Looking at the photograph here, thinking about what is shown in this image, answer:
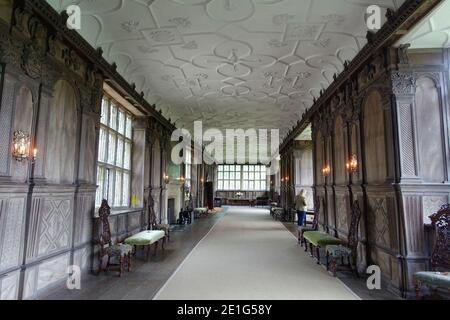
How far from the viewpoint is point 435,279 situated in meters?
2.95

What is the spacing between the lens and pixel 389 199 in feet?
12.6

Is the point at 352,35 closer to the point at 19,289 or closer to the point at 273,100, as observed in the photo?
the point at 273,100

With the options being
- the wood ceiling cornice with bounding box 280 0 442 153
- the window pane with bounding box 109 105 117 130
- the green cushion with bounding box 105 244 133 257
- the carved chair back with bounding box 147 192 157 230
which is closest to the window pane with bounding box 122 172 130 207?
the carved chair back with bounding box 147 192 157 230

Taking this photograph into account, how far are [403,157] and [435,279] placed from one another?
1527 mm

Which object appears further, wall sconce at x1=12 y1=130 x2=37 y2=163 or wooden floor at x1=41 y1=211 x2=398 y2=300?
wooden floor at x1=41 y1=211 x2=398 y2=300

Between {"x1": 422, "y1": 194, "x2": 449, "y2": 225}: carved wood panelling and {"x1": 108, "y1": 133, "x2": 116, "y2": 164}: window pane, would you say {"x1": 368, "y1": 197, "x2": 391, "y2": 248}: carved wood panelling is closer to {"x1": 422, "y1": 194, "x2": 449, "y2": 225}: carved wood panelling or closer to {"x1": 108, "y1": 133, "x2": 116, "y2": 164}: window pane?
{"x1": 422, "y1": 194, "x2": 449, "y2": 225}: carved wood panelling

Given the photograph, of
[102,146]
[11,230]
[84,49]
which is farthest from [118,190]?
[11,230]

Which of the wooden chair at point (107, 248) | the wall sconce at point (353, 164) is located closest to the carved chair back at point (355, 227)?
the wall sconce at point (353, 164)

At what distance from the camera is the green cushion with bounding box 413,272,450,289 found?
2.88 metres

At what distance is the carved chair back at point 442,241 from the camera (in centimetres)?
326

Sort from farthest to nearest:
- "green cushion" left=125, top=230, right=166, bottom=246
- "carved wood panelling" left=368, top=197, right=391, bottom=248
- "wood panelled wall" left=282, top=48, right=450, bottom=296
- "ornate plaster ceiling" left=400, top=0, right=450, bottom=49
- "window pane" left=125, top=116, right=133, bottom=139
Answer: "window pane" left=125, top=116, right=133, bottom=139, "green cushion" left=125, top=230, right=166, bottom=246, "carved wood panelling" left=368, top=197, right=391, bottom=248, "wood panelled wall" left=282, top=48, right=450, bottom=296, "ornate plaster ceiling" left=400, top=0, right=450, bottom=49

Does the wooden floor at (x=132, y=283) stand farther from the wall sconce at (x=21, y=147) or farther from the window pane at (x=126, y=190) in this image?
the window pane at (x=126, y=190)

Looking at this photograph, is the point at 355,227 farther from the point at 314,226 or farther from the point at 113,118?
the point at 113,118

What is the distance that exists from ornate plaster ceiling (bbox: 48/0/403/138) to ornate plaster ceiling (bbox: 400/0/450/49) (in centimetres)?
44
